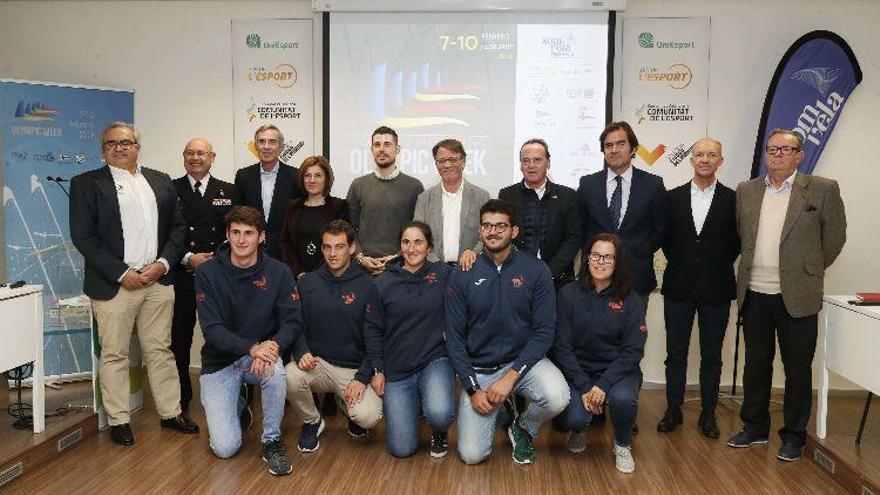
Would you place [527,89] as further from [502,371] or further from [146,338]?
[146,338]

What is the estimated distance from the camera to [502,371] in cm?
313

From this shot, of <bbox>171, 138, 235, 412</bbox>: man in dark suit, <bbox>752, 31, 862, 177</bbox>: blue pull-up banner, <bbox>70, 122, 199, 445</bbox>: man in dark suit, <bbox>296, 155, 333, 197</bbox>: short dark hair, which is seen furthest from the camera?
<bbox>752, 31, 862, 177</bbox>: blue pull-up banner

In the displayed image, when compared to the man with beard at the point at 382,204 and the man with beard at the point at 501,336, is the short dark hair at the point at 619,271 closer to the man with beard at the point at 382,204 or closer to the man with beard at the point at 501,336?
the man with beard at the point at 501,336

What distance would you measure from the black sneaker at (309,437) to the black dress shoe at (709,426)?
203cm

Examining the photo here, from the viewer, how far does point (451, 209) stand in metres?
3.56

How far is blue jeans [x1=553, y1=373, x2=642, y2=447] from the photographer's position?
303 centimetres

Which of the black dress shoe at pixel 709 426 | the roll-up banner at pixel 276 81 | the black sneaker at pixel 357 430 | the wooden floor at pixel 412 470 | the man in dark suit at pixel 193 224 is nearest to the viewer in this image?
the wooden floor at pixel 412 470

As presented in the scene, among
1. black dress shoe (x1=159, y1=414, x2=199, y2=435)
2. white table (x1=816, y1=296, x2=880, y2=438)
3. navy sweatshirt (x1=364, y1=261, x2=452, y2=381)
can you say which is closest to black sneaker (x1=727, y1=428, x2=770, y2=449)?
white table (x1=816, y1=296, x2=880, y2=438)

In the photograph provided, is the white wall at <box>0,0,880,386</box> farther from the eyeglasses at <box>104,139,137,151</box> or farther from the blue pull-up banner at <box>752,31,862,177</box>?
the eyeglasses at <box>104,139,137,151</box>

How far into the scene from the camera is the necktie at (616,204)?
3482 millimetres

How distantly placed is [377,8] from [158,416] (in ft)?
9.66

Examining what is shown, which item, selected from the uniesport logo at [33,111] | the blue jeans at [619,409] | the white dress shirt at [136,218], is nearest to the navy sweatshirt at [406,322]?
the blue jeans at [619,409]

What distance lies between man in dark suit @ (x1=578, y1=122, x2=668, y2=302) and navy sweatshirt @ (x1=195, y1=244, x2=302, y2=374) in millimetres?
1631

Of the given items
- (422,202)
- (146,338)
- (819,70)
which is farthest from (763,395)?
(146,338)
